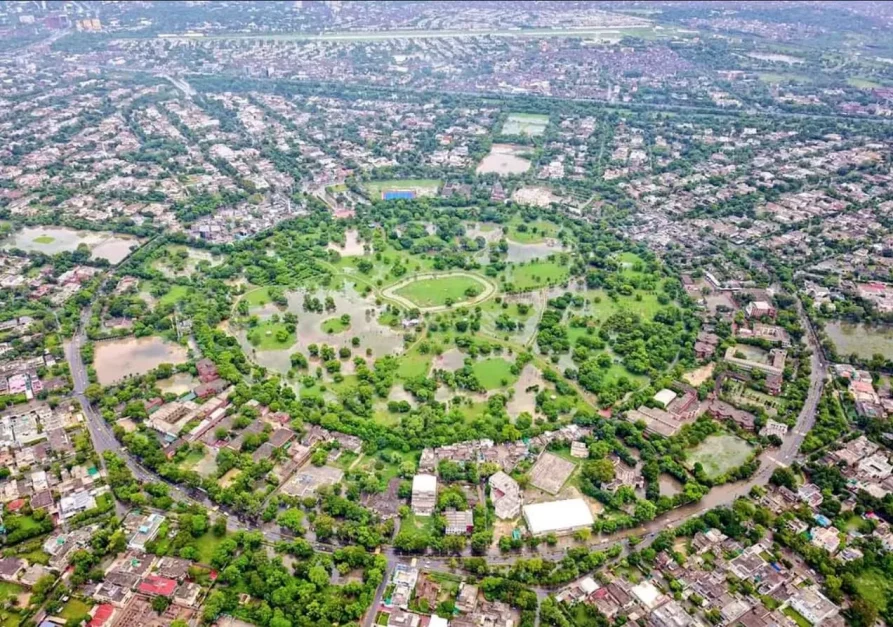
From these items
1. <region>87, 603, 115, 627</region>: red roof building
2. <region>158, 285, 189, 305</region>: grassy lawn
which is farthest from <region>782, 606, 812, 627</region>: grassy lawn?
<region>158, 285, 189, 305</region>: grassy lawn

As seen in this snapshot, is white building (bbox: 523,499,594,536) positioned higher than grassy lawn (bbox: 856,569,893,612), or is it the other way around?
white building (bbox: 523,499,594,536)

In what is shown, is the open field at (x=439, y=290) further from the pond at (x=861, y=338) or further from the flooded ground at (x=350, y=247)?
the pond at (x=861, y=338)

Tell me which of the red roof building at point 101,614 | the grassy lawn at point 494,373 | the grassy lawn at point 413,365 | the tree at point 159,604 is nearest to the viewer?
the red roof building at point 101,614

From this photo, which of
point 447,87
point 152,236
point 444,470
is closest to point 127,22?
point 447,87

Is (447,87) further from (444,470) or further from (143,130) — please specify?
(444,470)

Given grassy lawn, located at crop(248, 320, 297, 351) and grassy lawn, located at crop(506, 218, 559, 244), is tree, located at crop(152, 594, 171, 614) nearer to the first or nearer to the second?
grassy lawn, located at crop(248, 320, 297, 351)

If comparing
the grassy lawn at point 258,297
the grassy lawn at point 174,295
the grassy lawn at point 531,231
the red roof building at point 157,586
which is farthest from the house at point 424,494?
the grassy lawn at point 531,231
